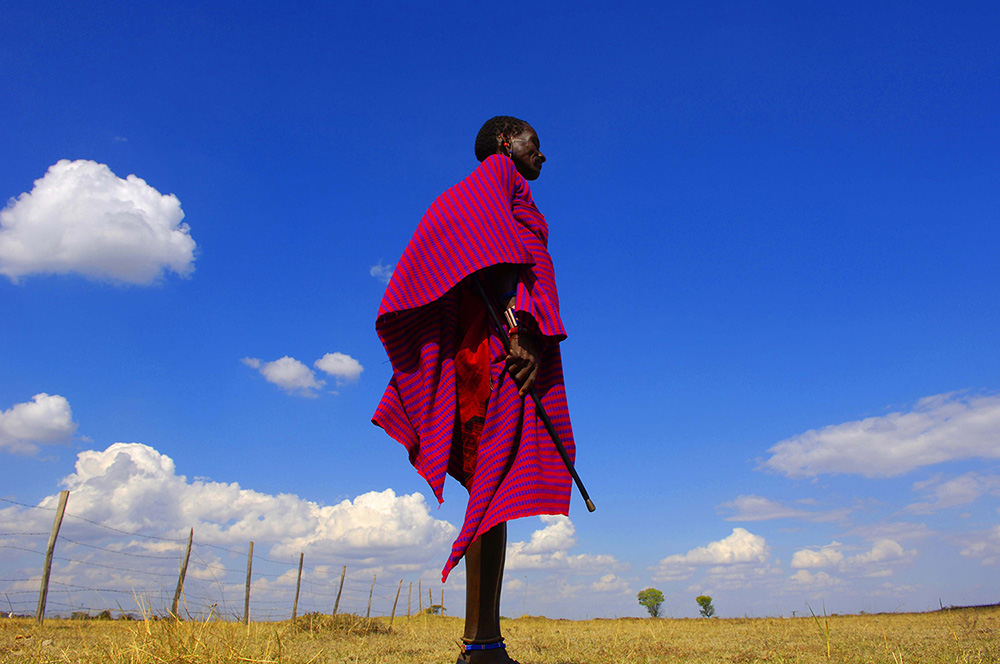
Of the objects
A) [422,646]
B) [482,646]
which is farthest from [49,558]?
[482,646]

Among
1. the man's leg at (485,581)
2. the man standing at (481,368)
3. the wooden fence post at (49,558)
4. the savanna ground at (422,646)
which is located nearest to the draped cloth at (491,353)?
the man standing at (481,368)

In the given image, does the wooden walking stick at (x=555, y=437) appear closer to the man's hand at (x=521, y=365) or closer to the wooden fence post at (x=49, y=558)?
the man's hand at (x=521, y=365)

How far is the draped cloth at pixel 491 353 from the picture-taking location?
2.84m

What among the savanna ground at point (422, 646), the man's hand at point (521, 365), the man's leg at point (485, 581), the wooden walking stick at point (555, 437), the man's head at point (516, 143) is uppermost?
the man's head at point (516, 143)

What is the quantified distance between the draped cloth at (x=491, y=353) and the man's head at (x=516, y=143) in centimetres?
31

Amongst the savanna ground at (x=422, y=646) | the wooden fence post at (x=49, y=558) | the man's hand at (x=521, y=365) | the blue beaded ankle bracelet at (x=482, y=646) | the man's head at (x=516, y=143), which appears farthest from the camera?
the wooden fence post at (x=49, y=558)

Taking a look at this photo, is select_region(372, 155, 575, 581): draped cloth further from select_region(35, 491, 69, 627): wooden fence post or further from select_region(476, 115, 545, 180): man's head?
select_region(35, 491, 69, 627): wooden fence post

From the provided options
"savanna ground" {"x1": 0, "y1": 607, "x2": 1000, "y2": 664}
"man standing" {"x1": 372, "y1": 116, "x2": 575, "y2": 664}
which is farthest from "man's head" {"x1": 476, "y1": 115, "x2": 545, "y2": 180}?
"savanna ground" {"x1": 0, "y1": 607, "x2": 1000, "y2": 664}

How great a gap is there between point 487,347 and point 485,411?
0.30 m

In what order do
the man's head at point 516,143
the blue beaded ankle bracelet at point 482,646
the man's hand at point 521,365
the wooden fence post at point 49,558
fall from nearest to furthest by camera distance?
the blue beaded ankle bracelet at point 482,646 → the man's hand at point 521,365 → the man's head at point 516,143 → the wooden fence post at point 49,558

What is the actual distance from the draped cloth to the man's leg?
0.16 meters

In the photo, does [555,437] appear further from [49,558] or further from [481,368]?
[49,558]

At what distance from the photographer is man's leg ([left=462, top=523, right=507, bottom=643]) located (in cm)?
286

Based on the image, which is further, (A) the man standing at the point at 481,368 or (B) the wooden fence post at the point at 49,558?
(B) the wooden fence post at the point at 49,558
